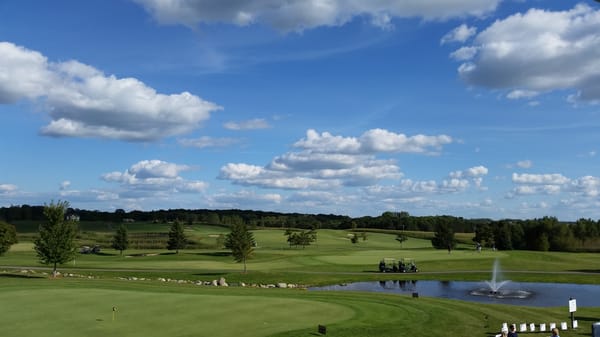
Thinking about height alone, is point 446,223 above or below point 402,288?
above

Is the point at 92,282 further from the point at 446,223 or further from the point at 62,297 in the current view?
the point at 446,223

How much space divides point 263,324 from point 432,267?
53.9 m

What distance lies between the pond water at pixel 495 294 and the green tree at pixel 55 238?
95.8ft

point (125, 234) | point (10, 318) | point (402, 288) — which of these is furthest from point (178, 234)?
point (10, 318)

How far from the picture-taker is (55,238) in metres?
57.9

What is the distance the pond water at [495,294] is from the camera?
46.6 meters

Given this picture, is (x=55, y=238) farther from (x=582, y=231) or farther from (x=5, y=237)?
(x=582, y=231)

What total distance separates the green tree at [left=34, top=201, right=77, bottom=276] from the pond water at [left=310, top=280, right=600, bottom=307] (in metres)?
29.2

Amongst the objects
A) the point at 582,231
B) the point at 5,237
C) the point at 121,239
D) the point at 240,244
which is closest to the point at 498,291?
the point at 240,244

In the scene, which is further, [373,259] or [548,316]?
[373,259]

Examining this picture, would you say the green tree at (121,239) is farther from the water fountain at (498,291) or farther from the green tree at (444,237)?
the water fountain at (498,291)

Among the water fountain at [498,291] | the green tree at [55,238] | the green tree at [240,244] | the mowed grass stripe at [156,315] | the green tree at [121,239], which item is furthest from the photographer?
the green tree at [121,239]

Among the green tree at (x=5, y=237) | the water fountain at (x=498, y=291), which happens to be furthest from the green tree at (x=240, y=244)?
the green tree at (x=5, y=237)

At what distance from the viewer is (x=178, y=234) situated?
112000 mm
